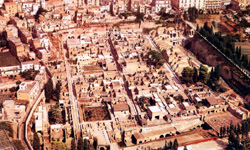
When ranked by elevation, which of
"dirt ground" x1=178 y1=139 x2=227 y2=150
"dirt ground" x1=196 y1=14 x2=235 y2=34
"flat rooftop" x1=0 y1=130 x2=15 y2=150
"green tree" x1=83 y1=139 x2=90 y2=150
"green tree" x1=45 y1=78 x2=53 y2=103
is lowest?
"dirt ground" x1=178 y1=139 x2=227 y2=150

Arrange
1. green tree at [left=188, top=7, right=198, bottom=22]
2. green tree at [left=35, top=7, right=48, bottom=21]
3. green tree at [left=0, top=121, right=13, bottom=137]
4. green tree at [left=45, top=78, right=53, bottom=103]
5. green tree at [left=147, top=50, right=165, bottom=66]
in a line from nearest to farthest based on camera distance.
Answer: green tree at [left=0, top=121, right=13, bottom=137] < green tree at [left=45, top=78, right=53, bottom=103] < green tree at [left=147, top=50, right=165, bottom=66] < green tree at [left=35, top=7, right=48, bottom=21] < green tree at [left=188, top=7, right=198, bottom=22]

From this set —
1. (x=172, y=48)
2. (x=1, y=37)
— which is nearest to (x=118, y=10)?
(x=172, y=48)

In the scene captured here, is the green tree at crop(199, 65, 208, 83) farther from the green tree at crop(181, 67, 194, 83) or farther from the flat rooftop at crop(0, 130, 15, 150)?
the flat rooftop at crop(0, 130, 15, 150)

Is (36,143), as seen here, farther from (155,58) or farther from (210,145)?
(155,58)

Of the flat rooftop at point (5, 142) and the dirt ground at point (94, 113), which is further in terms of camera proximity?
the dirt ground at point (94, 113)

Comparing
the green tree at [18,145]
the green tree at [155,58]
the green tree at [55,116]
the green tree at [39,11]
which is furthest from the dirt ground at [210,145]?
the green tree at [39,11]

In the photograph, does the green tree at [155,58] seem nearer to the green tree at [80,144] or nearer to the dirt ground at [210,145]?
the dirt ground at [210,145]

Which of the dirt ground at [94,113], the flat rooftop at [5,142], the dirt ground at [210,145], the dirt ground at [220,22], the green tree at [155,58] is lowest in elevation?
the dirt ground at [210,145]

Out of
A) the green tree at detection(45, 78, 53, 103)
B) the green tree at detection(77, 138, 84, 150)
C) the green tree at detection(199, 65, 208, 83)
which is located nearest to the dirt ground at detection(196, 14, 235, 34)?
the green tree at detection(199, 65, 208, 83)

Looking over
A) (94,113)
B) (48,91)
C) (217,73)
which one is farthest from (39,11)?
(217,73)

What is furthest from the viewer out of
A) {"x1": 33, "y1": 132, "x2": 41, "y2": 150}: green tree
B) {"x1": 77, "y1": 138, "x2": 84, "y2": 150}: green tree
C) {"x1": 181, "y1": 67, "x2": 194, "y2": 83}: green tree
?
{"x1": 181, "y1": 67, "x2": 194, "y2": 83}: green tree

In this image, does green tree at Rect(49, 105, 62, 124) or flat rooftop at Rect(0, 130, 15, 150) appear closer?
flat rooftop at Rect(0, 130, 15, 150)
